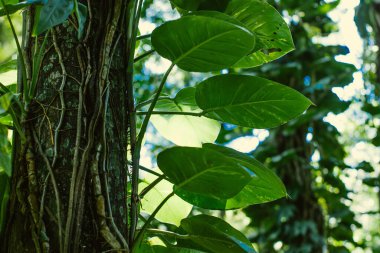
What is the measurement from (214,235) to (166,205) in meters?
0.27

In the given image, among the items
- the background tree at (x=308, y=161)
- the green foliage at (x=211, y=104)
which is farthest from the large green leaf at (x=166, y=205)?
the background tree at (x=308, y=161)

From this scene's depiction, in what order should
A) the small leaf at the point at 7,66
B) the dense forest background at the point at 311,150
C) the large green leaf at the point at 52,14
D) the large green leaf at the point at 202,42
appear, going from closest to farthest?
the large green leaf at the point at 52,14, the large green leaf at the point at 202,42, the small leaf at the point at 7,66, the dense forest background at the point at 311,150

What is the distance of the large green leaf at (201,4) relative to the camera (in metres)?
1.06

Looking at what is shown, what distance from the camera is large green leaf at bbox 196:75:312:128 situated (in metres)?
1.00

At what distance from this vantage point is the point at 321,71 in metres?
3.52

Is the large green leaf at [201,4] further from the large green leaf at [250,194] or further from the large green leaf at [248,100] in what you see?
the large green leaf at [250,194]

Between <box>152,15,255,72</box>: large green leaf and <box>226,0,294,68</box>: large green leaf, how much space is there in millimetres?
139

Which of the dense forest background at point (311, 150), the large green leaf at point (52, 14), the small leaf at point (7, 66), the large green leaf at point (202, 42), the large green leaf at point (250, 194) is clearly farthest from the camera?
the dense forest background at point (311, 150)

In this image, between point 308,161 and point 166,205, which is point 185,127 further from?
point 308,161

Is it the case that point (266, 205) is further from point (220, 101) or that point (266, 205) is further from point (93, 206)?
point (93, 206)

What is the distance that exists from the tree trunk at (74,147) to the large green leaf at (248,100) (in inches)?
6.9

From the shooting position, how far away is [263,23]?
1.10 meters

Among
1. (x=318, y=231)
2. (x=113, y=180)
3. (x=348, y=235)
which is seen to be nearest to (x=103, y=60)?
(x=113, y=180)

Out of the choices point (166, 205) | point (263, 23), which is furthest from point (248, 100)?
point (166, 205)
